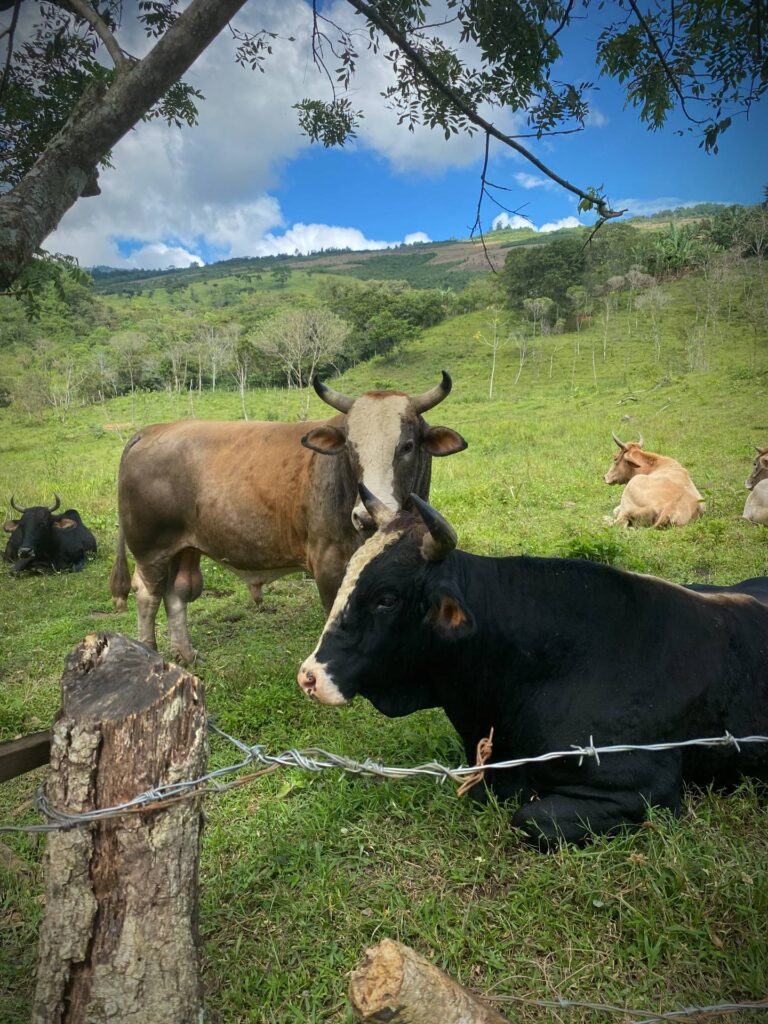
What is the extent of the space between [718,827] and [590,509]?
8.80 m

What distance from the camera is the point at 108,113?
15.8ft

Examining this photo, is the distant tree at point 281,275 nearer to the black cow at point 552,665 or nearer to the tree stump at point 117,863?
the black cow at point 552,665

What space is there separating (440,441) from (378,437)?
22.0 inches

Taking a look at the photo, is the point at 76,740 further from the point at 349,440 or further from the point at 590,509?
the point at 590,509

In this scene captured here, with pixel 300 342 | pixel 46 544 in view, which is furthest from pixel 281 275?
pixel 46 544

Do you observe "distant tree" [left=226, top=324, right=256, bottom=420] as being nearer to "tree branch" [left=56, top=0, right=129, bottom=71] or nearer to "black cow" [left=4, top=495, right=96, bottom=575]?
"black cow" [left=4, top=495, right=96, bottom=575]

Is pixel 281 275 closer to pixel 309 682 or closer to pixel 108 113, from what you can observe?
pixel 108 113

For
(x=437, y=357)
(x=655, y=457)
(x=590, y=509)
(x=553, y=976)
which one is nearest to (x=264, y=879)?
(x=553, y=976)

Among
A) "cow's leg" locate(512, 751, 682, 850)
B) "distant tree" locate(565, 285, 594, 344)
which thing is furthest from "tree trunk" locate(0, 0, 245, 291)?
"distant tree" locate(565, 285, 594, 344)

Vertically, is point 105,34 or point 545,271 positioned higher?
point 545,271

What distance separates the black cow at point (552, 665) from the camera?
3207 mm

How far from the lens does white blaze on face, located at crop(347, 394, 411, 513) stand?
16.4 ft

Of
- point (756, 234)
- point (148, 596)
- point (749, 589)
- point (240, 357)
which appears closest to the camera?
point (749, 589)

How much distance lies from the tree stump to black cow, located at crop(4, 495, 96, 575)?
10.2 metres
